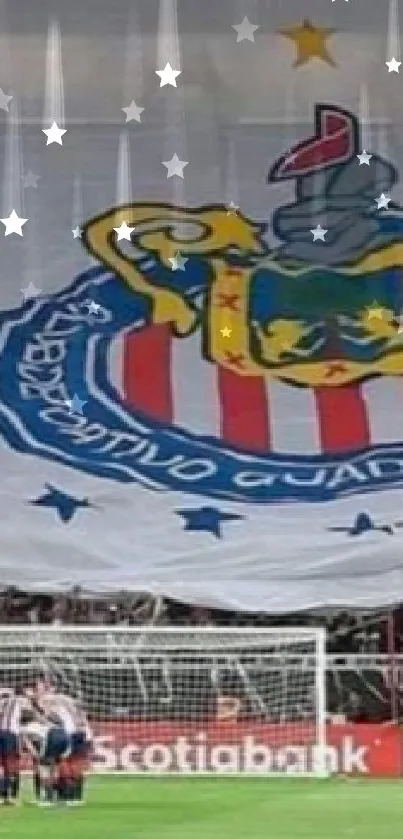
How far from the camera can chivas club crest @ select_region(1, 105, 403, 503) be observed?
5445mm

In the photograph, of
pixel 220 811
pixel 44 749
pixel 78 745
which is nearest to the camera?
pixel 220 811

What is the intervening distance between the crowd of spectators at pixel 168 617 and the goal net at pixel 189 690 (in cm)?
5

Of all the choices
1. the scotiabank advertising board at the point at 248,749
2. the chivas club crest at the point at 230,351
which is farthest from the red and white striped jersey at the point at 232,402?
the scotiabank advertising board at the point at 248,749

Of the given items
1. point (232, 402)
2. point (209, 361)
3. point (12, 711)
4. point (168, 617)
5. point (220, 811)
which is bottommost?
point (220, 811)

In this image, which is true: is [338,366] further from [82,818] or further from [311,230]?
[82,818]

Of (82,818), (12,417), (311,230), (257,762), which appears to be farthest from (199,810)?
(311,230)

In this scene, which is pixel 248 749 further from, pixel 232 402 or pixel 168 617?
pixel 232 402

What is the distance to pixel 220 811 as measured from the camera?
4.50 metres

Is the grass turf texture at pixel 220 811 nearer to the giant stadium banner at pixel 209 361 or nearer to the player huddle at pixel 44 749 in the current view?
the player huddle at pixel 44 749

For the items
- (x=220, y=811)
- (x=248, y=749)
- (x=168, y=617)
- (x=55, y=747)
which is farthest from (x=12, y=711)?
(x=168, y=617)

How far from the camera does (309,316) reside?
5.46 m

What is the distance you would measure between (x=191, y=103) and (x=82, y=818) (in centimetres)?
208

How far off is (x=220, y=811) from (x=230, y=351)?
5.13 feet

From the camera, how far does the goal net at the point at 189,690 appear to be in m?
5.51
